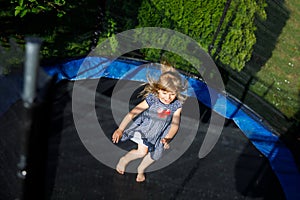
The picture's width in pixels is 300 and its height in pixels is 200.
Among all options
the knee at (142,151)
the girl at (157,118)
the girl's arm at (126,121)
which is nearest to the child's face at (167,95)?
the girl at (157,118)

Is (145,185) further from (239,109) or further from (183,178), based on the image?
(239,109)

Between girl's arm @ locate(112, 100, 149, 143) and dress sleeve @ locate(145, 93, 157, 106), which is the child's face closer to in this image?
dress sleeve @ locate(145, 93, 157, 106)

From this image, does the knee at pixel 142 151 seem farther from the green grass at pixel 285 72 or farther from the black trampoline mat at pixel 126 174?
the green grass at pixel 285 72

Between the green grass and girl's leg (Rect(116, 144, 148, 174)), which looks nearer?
girl's leg (Rect(116, 144, 148, 174))

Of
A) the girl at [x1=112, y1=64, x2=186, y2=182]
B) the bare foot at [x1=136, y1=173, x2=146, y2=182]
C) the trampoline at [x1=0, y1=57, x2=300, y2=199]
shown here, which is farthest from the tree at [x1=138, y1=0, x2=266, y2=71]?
the bare foot at [x1=136, y1=173, x2=146, y2=182]

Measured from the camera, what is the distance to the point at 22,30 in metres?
5.34

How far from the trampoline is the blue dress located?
409mm

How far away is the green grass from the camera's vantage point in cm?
558

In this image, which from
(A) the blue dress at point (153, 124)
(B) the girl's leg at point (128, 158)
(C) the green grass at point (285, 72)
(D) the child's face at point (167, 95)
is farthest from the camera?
(C) the green grass at point (285, 72)

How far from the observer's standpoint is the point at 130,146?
4.23 metres

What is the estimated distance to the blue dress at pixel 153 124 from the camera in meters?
3.68

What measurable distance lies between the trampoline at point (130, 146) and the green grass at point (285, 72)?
862 mm

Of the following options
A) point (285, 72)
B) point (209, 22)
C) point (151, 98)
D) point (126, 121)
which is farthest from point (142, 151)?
point (285, 72)

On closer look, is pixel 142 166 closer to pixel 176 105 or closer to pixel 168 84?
pixel 176 105
